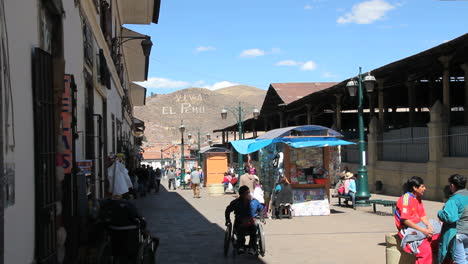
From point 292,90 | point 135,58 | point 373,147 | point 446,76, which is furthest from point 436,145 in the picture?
A: point 292,90

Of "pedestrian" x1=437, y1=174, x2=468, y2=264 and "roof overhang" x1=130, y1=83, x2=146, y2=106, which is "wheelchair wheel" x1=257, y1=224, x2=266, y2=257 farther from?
"roof overhang" x1=130, y1=83, x2=146, y2=106

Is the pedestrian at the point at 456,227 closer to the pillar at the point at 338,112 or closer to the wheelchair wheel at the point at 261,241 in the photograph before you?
the wheelchair wheel at the point at 261,241

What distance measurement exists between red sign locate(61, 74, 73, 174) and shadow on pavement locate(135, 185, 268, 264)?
3206 millimetres

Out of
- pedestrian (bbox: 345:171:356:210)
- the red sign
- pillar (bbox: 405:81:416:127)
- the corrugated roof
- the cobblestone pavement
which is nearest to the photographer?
the red sign

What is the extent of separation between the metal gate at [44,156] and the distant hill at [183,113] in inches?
4723

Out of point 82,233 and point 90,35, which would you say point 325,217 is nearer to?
point 90,35

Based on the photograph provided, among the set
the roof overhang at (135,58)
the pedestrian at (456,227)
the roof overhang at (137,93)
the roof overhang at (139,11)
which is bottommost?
the pedestrian at (456,227)

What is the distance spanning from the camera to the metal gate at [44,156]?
18.8ft

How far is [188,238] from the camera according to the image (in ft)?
41.7

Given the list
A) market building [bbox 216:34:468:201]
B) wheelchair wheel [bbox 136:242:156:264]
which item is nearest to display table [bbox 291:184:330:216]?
market building [bbox 216:34:468:201]

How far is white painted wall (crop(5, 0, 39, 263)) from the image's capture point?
4.83 m

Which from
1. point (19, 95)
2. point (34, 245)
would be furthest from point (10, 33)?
point (34, 245)

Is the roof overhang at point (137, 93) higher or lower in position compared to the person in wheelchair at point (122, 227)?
higher

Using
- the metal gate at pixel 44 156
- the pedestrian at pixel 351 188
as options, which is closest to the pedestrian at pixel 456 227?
the metal gate at pixel 44 156
